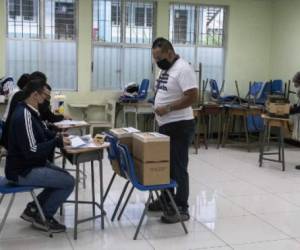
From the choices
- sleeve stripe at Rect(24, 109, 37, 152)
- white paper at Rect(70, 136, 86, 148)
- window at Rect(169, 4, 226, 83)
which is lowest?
white paper at Rect(70, 136, 86, 148)

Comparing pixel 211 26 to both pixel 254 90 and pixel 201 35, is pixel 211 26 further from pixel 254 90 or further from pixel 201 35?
pixel 254 90

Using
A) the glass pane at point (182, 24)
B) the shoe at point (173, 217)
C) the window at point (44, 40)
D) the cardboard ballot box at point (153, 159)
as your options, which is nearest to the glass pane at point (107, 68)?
the window at point (44, 40)

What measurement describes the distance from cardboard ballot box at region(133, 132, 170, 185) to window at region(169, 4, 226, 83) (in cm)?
518

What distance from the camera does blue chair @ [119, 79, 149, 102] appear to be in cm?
783

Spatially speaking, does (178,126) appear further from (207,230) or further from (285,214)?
(285,214)

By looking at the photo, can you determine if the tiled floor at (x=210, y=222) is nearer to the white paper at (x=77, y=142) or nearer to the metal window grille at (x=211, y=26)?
the white paper at (x=77, y=142)

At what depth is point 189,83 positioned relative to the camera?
12.8 feet

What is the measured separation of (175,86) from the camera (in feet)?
13.0

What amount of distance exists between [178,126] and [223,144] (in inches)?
165

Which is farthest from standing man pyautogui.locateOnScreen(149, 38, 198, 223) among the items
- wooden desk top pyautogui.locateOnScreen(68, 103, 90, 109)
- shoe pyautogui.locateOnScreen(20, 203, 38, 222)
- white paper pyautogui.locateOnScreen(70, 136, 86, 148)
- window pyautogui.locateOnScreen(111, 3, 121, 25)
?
window pyautogui.locateOnScreen(111, 3, 121, 25)

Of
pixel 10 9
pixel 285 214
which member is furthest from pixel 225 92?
pixel 285 214

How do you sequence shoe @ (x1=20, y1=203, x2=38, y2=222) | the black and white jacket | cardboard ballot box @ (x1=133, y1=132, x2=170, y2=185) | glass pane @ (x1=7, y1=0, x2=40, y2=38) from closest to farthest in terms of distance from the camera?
A: the black and white jacket < cardboard ballot box @ (x1=133, y1=132, x2=170, y2=185) < shoe @ (x1=20, y1=203, x2=38, y2=222) < glass pane @ (x1=7, y1=0, x2=40, y2=38)

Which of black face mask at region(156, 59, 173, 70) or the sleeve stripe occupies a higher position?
black face mask at region(156, 59, 173, 70)

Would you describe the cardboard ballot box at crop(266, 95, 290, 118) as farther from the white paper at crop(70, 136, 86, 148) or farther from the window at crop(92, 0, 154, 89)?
the white paper at crop(70, 136, 86, 148)
